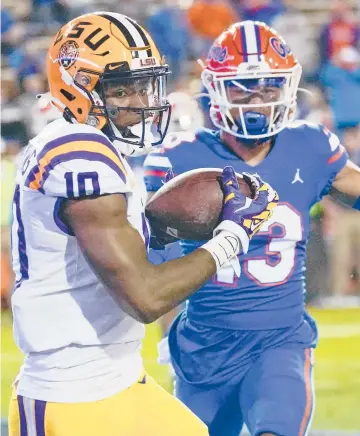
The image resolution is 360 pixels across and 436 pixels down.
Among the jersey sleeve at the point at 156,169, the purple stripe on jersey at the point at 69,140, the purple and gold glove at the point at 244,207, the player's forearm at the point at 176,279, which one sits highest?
the purple stripe on jersey at the point at 69,140

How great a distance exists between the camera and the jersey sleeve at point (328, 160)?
3705 mm

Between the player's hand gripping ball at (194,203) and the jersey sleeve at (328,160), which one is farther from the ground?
the player's hand gripping ball at (194,203)

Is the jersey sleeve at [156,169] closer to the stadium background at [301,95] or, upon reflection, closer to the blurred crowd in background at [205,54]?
the stadium background at [301,95]

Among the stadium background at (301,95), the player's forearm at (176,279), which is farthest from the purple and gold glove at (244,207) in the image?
the stadium background at (301,95)

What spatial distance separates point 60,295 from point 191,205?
456 mm

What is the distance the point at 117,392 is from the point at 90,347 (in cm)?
14

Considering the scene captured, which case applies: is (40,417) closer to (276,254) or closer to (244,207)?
(244,207)

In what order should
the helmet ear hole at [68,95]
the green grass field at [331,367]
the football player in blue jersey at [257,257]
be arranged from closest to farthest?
the helmet ear hole at [68,95]
the football player in blue jersey at [257,257]
the green grass field at [331,367]

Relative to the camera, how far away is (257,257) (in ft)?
11.8

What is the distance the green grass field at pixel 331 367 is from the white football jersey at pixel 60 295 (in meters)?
2.59

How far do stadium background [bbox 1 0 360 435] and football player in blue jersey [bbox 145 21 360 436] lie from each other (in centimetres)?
203

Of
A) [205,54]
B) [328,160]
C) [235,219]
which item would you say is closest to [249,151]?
[328,160]

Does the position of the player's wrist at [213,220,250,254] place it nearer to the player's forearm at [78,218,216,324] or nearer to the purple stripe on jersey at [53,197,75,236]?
the player's forearm at [78,218,216,324]

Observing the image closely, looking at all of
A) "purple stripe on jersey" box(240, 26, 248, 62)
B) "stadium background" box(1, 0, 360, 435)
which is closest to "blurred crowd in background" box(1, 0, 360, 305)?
"stadium background" box(1, 0, 360, 435)
